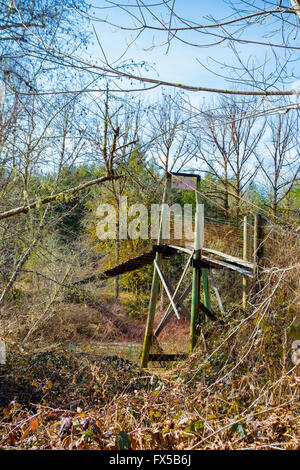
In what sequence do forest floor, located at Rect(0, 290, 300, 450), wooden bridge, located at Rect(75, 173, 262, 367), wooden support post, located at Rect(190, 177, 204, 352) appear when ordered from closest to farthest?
1. forest floor, located at Rect(0, 290, 300, 450)
2. wooden bridge, located at Rect(75, 173, 262, 367)
3. wooden support post, located at Rect(190, 177, 204, 352)

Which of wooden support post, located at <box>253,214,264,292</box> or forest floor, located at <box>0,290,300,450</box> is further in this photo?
wooden support post, located at <box>253,214,264,292</box>

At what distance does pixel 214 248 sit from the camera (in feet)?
24.0

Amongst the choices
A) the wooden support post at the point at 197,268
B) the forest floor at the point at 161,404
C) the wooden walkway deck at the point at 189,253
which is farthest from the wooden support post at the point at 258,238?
the wooden support post at the point at 197,268

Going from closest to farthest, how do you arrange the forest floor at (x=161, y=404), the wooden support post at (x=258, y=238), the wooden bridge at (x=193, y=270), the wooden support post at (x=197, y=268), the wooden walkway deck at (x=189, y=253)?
the forest floor at (x=161, y=404) < the wooden support post at (x=258, y=238) < the wooden walkway deck at (x=189, y=253) < the wooden bridge at (x=193, y=270) < the wooden support post at (x=197, y=268)

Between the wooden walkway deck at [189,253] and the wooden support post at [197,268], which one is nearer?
the wooden walkway deck at [189,253]

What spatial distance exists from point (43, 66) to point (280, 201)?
28.4 ft

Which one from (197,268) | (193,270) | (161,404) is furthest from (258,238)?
(193,270)

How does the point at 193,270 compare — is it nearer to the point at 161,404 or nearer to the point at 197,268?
the point at 197,268

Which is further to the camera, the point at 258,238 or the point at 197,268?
the point at 197,268

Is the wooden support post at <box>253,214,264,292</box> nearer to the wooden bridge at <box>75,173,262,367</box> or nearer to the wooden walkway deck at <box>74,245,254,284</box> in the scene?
the wooden walkway deck at <box>74,245,254,284</box>

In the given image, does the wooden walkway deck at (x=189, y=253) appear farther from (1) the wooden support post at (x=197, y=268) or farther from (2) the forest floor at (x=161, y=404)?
(2) the forest floor at (x=161, y=404)

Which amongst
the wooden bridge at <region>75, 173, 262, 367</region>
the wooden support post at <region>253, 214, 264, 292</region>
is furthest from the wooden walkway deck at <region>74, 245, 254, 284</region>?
the wooden support post at <region>253, 214, 264, 292</region>
